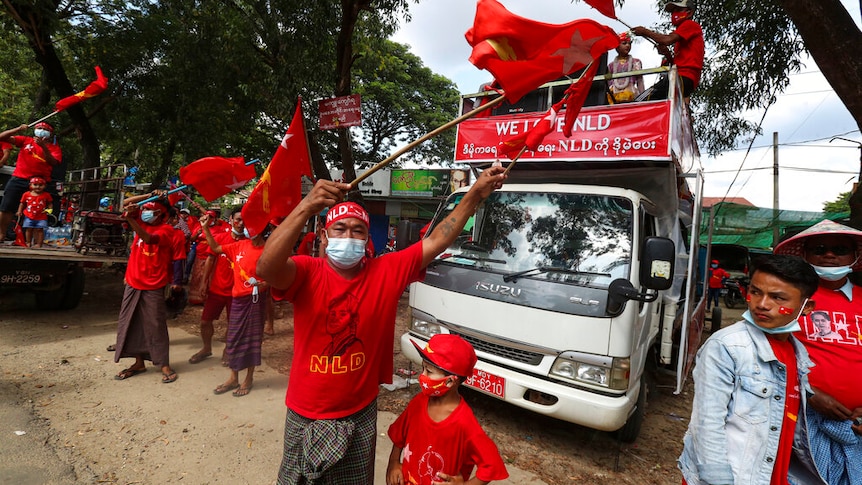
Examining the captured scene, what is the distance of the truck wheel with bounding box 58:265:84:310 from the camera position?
627 cm

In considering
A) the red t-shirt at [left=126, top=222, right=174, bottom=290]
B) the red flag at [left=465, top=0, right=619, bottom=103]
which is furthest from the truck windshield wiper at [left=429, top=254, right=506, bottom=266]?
the red t-shirt at [left=126, top=222, right=174, bottom=290]

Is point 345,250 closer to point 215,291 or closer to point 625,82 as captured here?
point 625,82

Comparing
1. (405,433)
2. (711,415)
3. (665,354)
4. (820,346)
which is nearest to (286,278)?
(405,433)

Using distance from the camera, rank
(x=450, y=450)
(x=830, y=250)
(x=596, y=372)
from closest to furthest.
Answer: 1. (x=450, y=450)
2. (x=830, y=250)
3. (x=596, y=372)

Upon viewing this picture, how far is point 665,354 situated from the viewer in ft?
12.9

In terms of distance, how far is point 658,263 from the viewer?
2727 mm

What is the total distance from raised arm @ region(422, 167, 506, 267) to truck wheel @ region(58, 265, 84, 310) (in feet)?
22.1

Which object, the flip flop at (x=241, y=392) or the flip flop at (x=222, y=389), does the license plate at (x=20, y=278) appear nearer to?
the flip flop at (x=222, y=389)

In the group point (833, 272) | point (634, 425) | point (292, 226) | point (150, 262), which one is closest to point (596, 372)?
point (634, 425)

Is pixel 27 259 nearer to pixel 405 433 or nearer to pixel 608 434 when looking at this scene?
pixel 405 433

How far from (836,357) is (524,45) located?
202cm

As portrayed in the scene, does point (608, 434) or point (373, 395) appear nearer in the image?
point (373, 395)

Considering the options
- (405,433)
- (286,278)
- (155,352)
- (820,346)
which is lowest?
(155,352)

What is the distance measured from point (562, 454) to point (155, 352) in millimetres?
3944
